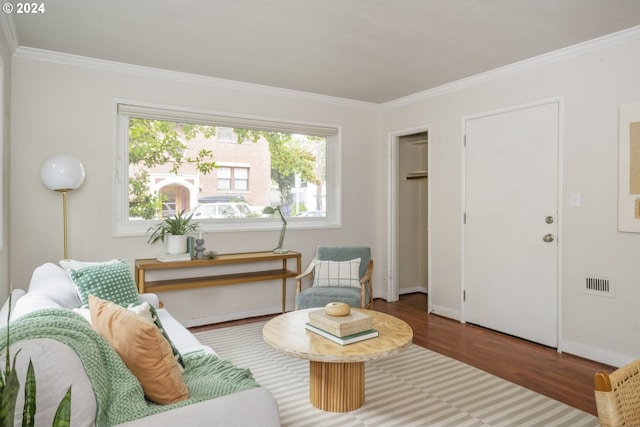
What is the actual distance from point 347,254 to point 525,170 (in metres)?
1.79

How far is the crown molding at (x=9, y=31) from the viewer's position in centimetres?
265

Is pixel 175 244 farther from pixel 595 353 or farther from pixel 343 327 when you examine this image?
pixel 595 353

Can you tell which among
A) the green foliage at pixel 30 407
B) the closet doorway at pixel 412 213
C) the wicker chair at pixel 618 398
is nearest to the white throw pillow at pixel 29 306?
the green foliage at pixel 30 407

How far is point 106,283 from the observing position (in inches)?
99.1

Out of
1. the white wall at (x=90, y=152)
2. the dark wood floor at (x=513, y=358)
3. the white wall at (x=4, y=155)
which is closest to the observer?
the dark wood floor at (x=513, y=358)

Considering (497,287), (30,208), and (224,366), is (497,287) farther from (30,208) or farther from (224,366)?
(30,208)

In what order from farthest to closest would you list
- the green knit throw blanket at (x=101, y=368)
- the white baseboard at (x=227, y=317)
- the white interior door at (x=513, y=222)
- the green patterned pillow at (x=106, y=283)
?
the white baseboard at (x=227, y=317), the white interior door at (x=513, y=222), the green patterned pillow at (x=106, y=283), the green knit throw blanket at (x=101, y=368)

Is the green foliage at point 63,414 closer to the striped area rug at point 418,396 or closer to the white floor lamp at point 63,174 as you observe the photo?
the striped area rug at point 418,396

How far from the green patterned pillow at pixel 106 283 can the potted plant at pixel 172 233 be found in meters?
1.04

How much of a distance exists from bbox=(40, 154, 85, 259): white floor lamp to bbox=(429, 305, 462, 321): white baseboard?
3560mm

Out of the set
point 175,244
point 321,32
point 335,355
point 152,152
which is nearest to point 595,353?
point 335,355

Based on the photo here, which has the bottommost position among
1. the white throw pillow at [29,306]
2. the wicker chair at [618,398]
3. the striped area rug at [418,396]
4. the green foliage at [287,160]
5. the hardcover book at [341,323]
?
the striped area rug at [418,396]

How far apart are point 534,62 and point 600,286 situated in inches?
74.2

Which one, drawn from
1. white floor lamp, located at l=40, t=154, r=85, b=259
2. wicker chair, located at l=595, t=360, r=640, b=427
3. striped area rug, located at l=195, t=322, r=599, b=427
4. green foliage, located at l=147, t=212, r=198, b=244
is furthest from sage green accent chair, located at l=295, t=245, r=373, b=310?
wicker chair, located at l=595, t=360, r=640, b=427
